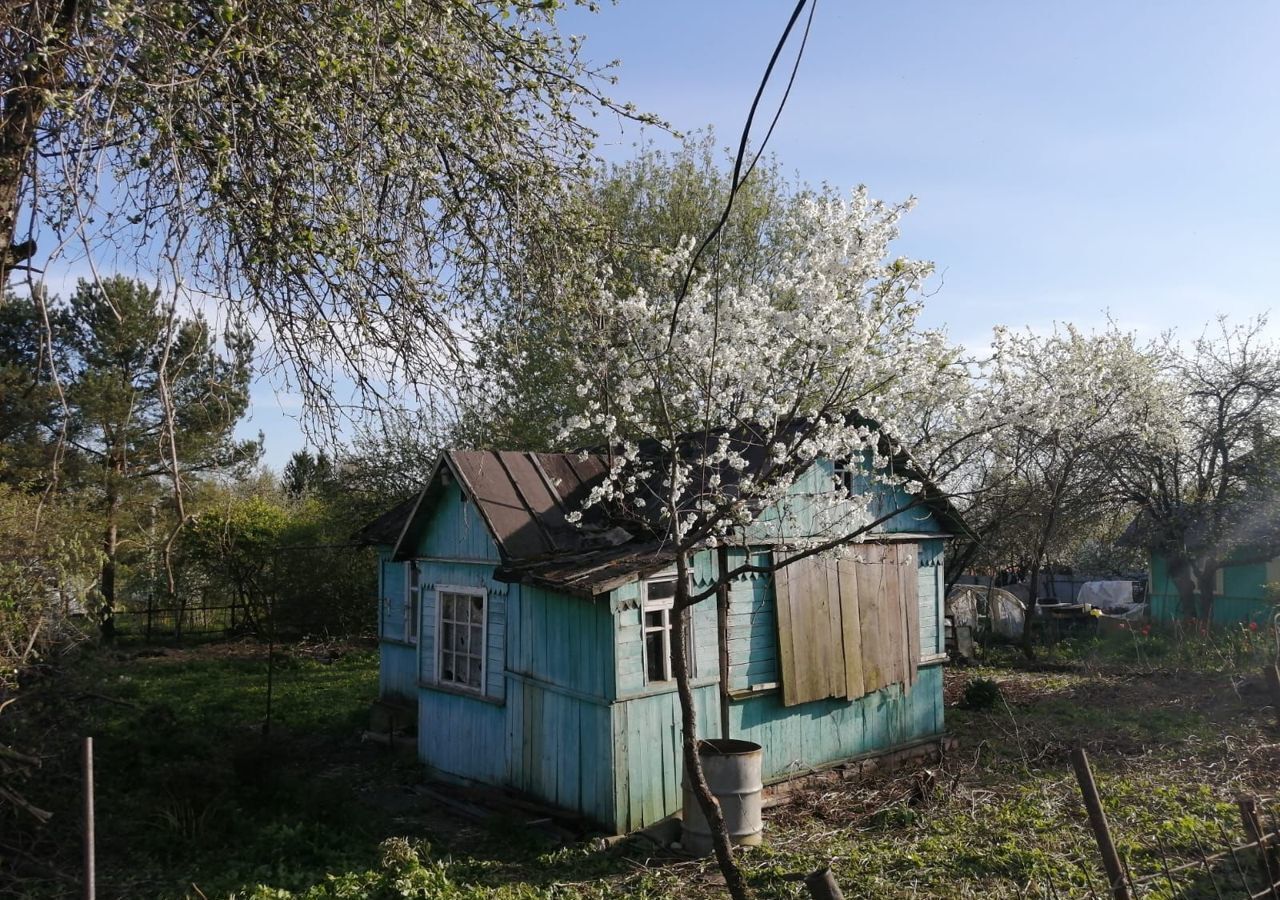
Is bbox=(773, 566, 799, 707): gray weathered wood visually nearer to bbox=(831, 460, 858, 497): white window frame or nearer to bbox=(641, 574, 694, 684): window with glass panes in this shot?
bbox=(831, 460, 858, 497): white window frame

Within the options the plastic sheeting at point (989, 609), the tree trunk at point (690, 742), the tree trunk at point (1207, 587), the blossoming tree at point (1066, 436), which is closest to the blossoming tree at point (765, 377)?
the tree trunk at point (690, 742)

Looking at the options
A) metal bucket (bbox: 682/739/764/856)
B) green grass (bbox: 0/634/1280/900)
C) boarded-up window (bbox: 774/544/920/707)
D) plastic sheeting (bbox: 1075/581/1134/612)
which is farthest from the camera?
plastic sheeting (bbox: 1075/581/1134/612)

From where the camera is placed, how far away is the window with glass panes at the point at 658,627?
8.97m

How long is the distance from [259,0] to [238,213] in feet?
3.87

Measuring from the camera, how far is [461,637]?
10.7 metres

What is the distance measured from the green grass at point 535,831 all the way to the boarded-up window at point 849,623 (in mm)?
1184

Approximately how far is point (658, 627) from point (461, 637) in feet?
9.39

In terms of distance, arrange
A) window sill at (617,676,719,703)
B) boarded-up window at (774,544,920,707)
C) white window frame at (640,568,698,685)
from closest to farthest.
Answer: window sill at (617,676,719,703) < white window frame at (640,568,698,685) < boarded-up window at (774,544,920,707)

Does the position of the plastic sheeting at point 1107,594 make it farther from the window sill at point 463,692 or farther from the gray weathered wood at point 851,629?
the window sill at point 463,692

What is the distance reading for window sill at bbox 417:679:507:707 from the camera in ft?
32.5

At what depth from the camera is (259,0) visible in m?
5.03

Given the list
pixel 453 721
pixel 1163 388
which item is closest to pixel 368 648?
pixel 453 721

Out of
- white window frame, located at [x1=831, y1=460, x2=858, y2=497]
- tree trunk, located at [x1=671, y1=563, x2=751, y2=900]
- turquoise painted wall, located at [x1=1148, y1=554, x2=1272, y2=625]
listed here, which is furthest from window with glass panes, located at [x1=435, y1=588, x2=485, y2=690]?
turquoise painted wall, located at [x1=1148, y1=554, x2=1272, y2=625]

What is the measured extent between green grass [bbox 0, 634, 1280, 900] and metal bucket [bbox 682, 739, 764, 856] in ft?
0.77
